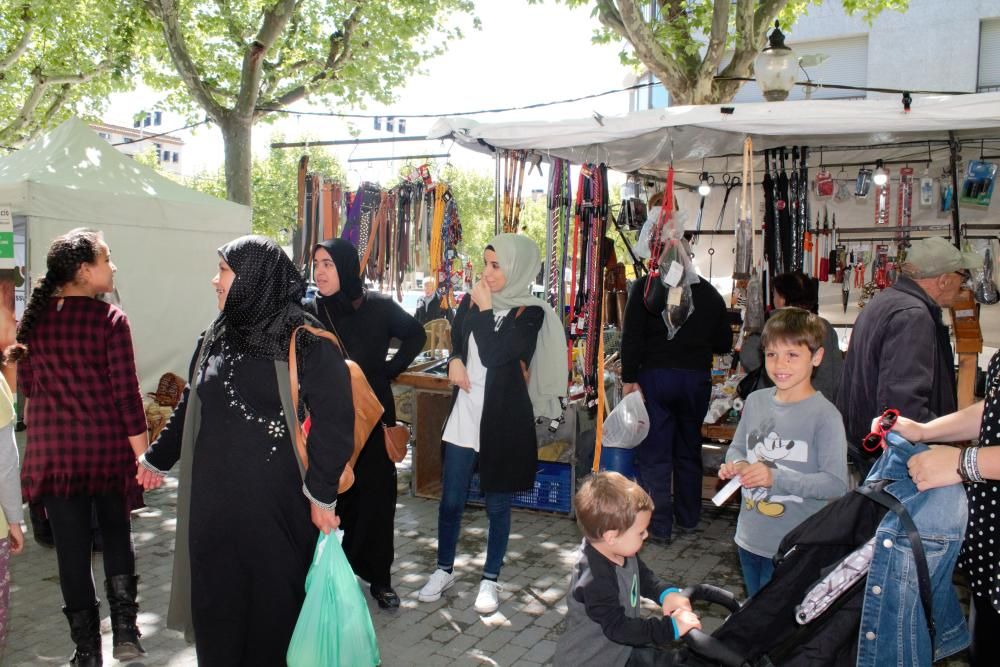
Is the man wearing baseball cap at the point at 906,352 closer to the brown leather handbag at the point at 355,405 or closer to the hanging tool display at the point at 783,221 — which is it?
the brown leather handbag at the point at 355,405

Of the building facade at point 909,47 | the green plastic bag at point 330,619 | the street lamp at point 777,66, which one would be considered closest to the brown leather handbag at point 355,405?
the green plastic bag at point 330,619

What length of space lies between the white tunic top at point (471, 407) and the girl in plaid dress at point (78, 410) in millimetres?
1418

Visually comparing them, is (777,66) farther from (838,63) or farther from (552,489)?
(838,63)

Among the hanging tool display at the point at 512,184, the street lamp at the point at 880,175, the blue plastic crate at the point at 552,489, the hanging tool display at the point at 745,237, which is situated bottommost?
the blue plastic crate at the point at 552,489

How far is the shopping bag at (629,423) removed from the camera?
481cm

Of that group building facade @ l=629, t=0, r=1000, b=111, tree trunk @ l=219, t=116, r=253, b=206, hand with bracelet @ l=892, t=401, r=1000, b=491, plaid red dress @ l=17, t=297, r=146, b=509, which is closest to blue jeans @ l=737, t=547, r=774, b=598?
hand with bracelet @ l=892, t=401, r=1000, b=491

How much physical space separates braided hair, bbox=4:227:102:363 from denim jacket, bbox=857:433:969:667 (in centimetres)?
307

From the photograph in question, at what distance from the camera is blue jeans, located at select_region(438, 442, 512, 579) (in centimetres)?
388

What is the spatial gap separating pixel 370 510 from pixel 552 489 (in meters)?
1.94

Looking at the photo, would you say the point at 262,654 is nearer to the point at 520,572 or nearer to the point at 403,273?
the point at 520,572

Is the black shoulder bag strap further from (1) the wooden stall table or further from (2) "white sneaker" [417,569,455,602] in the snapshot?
(1) the wooden stall table

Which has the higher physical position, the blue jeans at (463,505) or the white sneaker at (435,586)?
the blue jeans at (463,505)

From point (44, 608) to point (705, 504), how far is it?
4.29 meters

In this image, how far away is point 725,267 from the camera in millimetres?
8297
